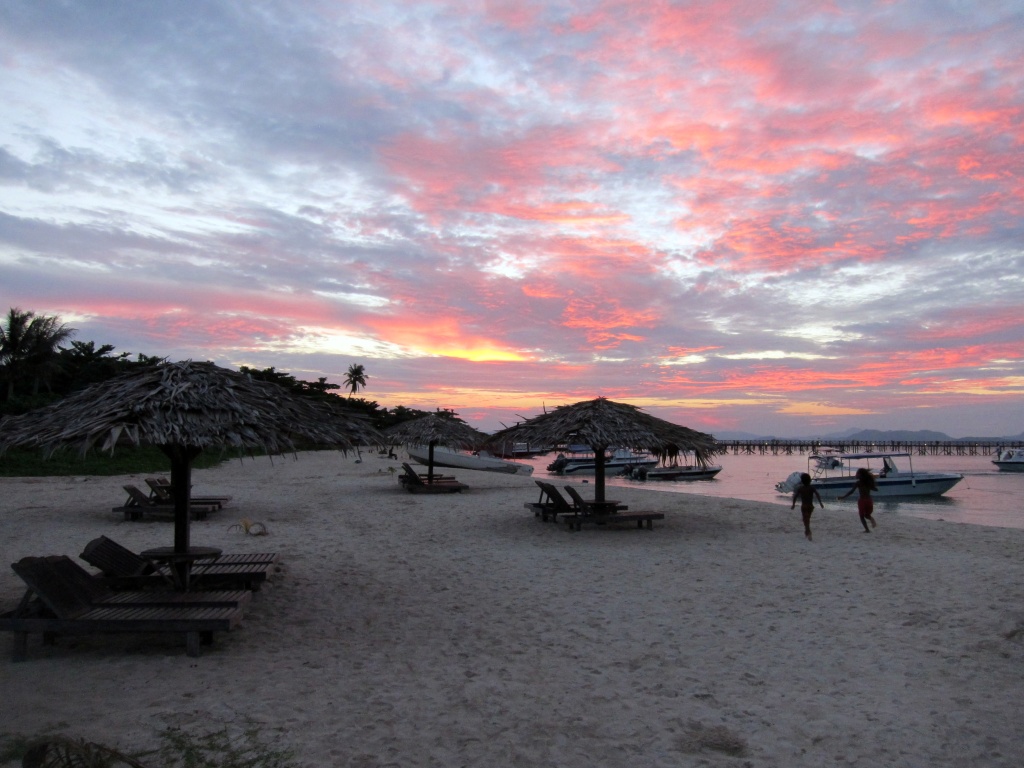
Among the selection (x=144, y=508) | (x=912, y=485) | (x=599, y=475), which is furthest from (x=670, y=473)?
(x=144, y=508)

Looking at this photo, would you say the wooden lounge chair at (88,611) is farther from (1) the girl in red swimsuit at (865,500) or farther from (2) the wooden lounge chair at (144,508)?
(1) the girl in red swimsuit at (865,500)

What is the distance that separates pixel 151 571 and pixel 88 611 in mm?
1695

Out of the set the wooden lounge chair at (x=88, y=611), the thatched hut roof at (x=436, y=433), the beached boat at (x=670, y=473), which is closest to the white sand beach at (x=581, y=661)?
the wooden lounge chair at (x=88, y=611)

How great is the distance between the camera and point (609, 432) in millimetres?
14633

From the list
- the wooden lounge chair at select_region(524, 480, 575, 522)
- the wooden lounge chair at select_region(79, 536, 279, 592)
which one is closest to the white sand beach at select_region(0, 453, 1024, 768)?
the wooden lounge chair at select_region(79, 536, 279, 592)

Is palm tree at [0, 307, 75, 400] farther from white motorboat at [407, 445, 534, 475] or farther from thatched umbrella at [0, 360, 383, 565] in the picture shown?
thatched umbrella at [0, 360, 383, 565]

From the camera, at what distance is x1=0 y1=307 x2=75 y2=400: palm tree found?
47.7 meters

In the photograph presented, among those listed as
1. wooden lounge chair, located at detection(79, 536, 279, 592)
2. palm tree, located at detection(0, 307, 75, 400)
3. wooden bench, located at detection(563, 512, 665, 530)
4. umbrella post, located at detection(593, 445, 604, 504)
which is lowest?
wooden bench, located at detection(563, 512, 665, 530)

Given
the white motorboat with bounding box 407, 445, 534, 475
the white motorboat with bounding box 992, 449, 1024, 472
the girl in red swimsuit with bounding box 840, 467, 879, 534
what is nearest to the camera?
the girl in red swimsuit with bounding box 840, 467, 879, 534

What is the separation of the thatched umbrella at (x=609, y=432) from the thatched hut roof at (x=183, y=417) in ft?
24.0

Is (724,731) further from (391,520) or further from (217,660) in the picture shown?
(391,520)

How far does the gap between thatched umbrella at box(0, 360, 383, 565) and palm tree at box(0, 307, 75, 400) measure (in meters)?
48.4

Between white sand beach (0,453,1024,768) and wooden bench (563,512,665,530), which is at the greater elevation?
wooden bench (563,512,665,530)

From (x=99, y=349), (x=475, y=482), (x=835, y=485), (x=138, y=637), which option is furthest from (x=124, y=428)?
(x=99, y=349)
